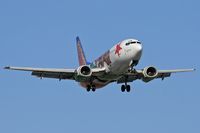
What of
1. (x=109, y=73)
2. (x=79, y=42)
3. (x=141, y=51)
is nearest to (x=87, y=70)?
(x=109, y=73)

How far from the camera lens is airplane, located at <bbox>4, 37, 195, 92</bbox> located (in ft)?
232

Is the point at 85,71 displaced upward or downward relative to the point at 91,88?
upward

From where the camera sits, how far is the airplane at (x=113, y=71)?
70688 mm

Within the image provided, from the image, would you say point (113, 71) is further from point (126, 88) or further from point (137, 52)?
point (126, 88)

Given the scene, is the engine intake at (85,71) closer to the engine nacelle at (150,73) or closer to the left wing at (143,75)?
the left wing at (143,75)

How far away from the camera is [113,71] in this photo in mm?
72875

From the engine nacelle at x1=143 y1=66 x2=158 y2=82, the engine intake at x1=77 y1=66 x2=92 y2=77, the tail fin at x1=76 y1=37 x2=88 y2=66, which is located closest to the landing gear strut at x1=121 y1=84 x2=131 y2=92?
the engine nacelle at x1=143 y1=66 x2=158 y2=82

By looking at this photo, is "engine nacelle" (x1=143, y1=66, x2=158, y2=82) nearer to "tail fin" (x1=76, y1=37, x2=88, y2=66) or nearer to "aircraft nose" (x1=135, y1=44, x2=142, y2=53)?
"aircraft nose" (x1=135, y1=44, x2=142, y2=53)

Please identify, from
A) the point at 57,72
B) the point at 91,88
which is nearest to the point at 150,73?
the point at 91,88

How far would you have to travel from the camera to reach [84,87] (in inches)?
3137

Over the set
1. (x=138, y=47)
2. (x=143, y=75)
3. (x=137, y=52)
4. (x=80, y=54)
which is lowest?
(x=143, y=75)

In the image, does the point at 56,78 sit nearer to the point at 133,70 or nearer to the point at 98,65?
the point at 98,65

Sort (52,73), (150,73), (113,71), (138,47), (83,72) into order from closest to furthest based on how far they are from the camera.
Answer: (138,47)
(113,71)
(83,72)
(150,73)
(52,73)

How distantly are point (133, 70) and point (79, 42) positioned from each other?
90.9 ft
